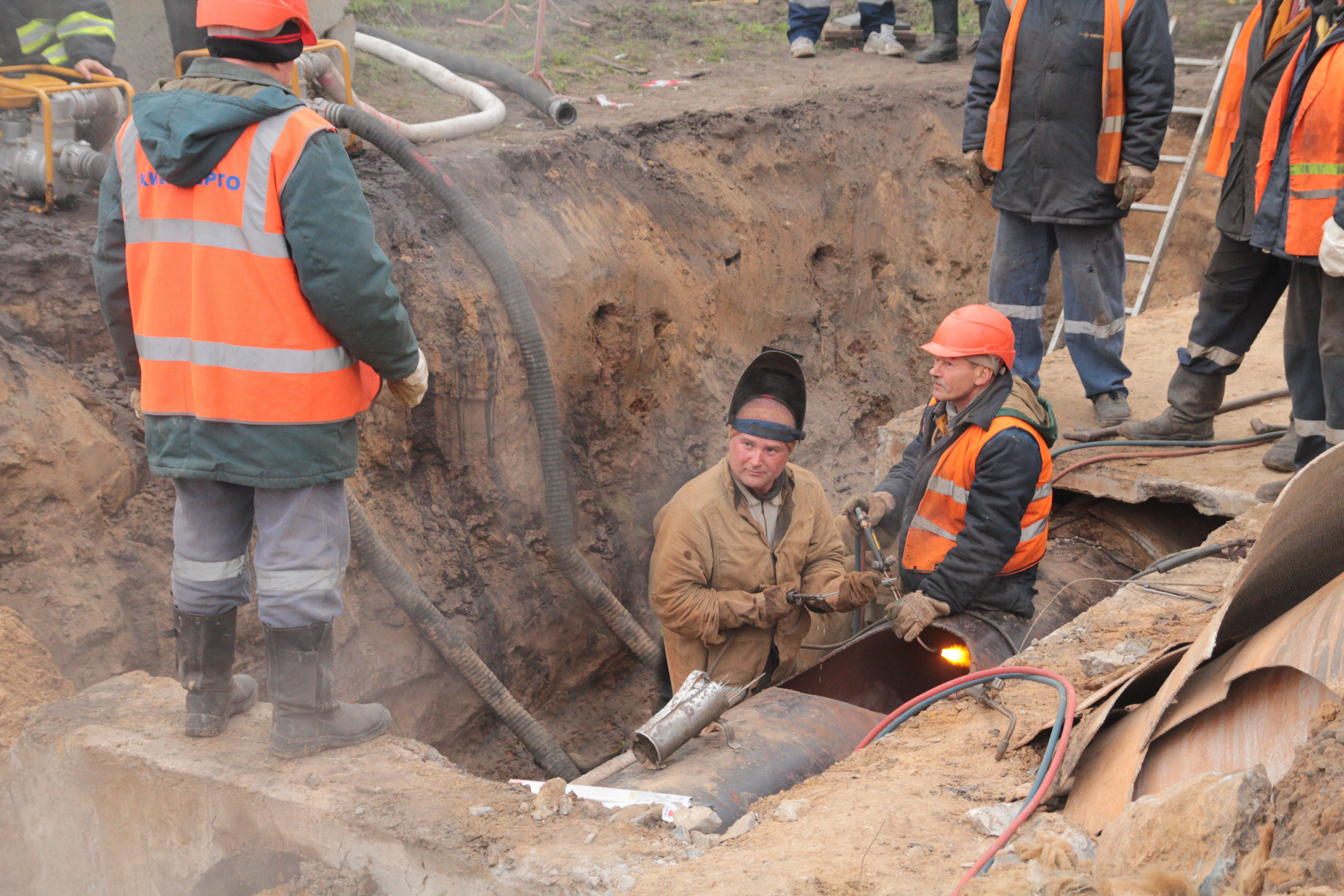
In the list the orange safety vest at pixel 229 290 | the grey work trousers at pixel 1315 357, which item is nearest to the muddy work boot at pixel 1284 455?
the grey work trousers at pixel 1315 357

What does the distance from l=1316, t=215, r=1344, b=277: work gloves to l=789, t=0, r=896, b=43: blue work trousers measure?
6.89 metres

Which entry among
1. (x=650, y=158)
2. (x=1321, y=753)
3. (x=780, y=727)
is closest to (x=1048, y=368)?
(x=650, y=158)

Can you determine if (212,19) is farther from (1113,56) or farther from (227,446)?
(1113,56)

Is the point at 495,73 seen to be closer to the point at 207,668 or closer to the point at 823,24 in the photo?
the point at 823,24

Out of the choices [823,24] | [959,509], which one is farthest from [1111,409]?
[823,24]

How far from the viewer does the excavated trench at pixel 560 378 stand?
3971 mm

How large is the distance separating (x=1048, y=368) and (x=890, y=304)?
221 cm

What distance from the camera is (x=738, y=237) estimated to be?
7.14m

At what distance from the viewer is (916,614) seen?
375 centimetres

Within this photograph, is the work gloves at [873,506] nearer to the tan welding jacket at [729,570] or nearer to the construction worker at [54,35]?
the tan welding jacket at [729,570]

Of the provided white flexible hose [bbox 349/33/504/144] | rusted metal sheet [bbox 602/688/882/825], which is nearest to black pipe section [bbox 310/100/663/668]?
white flexible hose [bbox 349/33/504/144]

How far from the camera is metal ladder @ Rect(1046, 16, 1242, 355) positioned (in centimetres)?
745

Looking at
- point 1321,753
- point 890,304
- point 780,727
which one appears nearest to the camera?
point 1321,753

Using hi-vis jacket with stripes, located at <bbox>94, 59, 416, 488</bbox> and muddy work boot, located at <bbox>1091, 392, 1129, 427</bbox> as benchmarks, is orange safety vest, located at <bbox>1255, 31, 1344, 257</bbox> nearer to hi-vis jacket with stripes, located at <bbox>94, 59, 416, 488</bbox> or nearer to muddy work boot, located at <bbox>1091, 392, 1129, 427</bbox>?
muddy work boot, located at <bbox>1091, 392, 1129, 427</bbox>
